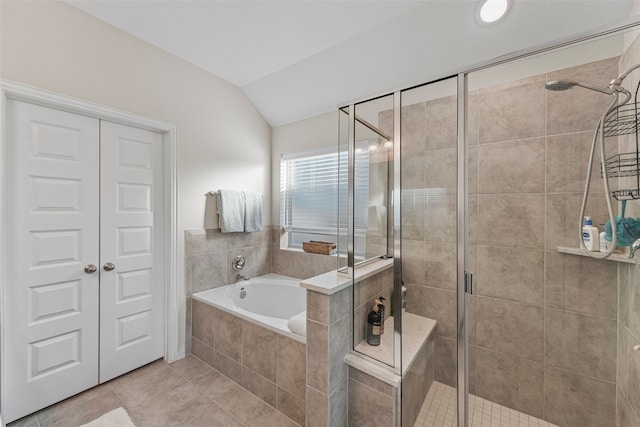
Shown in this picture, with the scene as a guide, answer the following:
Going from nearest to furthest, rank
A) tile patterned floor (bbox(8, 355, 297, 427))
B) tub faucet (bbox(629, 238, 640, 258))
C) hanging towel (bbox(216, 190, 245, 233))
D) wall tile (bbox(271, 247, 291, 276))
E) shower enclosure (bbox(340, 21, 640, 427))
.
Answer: tub faucet (bbox(629, 238, 640, 258)) < shower enclosure (bbox(340, 21, 640, 427)) < tile patterned floor (bbox(8, 355, 297, 427)) < hanging towel (bbox(216, 190, 245, 233)) < wall tile (bbox(271, 247, 291, 276))

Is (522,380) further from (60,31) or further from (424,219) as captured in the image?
(60,31)

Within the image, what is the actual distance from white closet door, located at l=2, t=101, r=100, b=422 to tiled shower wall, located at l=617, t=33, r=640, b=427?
3.20 metres

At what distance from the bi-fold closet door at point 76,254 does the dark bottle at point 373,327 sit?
1842 mm

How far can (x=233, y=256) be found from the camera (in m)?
2.74

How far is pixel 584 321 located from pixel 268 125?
324 cm

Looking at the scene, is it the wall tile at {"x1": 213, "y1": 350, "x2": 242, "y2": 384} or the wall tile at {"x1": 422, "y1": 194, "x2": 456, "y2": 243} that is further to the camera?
the wall tile at {"x1": 213, "y1": 350, "x2": 242, "y2": 384}

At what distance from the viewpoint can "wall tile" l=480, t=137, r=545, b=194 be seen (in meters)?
1.58

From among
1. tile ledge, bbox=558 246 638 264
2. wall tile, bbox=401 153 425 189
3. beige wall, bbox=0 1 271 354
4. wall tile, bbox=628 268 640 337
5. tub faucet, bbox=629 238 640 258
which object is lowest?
wall tile, bbox=628 268 640 337

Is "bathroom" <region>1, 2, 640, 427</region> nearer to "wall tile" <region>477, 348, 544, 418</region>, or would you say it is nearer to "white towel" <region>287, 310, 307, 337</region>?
"wall tile" <region>477, 348, 544, 418</region>

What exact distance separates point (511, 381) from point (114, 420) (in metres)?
2.56

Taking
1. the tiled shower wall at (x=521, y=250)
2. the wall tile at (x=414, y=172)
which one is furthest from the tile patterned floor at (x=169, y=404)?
the wall tile at (x=414, y=172)

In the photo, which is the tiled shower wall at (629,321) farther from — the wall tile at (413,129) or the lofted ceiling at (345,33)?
the wall tile at (413,129)

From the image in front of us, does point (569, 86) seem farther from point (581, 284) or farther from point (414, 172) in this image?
point (581, 284)

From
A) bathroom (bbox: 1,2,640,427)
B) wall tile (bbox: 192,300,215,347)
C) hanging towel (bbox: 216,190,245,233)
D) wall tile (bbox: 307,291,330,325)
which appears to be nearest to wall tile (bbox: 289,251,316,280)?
hanging towel (bbox: 216,190,245,233)
